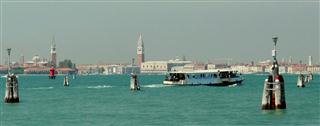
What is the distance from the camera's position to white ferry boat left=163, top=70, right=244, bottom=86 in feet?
318

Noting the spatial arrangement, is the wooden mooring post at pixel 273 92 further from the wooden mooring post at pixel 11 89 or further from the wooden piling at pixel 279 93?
the wooden mooring post at pixel 11 89

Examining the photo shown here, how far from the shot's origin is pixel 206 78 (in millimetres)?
98688

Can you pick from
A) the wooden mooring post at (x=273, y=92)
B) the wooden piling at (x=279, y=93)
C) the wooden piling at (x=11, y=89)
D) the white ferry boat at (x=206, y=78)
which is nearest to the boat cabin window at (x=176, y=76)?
the white ferry boat at (x=206, y=78)

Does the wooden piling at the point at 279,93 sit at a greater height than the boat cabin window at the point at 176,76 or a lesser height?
lesser

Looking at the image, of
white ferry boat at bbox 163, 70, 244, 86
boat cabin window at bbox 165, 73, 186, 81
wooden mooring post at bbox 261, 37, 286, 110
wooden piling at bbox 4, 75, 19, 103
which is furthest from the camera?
boat cabin window at bbox 165, 73, 186, 81

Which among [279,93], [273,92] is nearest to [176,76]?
[273,92]

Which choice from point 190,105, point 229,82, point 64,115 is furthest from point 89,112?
point 229,82

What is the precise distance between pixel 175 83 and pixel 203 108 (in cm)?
4726

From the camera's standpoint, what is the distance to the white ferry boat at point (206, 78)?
96938 mm

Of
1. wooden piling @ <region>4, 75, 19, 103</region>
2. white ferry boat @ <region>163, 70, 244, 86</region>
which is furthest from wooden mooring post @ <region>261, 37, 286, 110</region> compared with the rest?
white ferry boat @ <region>163, 70, 244, 86</region>

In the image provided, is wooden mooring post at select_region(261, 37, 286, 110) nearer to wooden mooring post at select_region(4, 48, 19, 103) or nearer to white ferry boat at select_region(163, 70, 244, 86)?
wooden mooring post at select_region(4, 48, 19, 103)

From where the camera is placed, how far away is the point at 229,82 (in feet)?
321

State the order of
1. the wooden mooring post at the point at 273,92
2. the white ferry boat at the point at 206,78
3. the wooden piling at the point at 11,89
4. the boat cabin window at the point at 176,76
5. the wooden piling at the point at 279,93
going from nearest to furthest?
1. the wooden piling at the point at 279,93
2. the wooden mooring post at the point at 273,92
3. the wooden piling at the point at 11,89
4. the white ferry boat at the point at 206,78
5. the boat cabin window at the point at 176,76

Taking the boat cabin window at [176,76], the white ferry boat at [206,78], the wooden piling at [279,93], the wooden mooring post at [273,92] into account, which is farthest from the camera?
the boat cabin window at [176,76]
